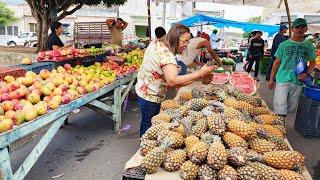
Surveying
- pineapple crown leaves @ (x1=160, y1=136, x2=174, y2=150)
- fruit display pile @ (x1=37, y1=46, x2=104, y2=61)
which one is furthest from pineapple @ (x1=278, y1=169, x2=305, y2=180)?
fruit display pile @ (x1=37, y1=46, x2=104, y2=61)

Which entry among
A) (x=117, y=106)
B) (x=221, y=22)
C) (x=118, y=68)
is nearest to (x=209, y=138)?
(x=117, y=106)

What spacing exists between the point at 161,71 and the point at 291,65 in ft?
7.68

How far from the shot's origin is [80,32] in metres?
20.2

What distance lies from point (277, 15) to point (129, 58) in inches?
931

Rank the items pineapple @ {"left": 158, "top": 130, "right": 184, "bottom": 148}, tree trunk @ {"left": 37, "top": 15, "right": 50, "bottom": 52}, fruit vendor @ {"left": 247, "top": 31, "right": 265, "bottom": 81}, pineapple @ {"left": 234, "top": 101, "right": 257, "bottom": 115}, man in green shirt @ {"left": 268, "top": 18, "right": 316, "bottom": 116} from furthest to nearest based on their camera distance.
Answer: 1. fruit vendor @ {"left": 247, "top": 31, "right": 265, "bottom": 81}
2. tree trunk @ {"left": 37, "top": 15, "right": 50, "bottom": 52}
3. man in green shirt @ {"left": 268, "top": 18, "right": 316, "bottom": 116}
4. pineapple @ {"left": 234, "top": 101, "right": 257, "bottom": 115}
5. pineapple @ {"left": 158, "top": 130, "right": 184, "bottom": 148}

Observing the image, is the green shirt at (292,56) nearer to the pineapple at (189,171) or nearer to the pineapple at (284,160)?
the pineapple at (284,160)

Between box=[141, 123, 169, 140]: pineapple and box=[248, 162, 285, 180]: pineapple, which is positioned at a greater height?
box=[141, 123, 169, 140]: pineapple

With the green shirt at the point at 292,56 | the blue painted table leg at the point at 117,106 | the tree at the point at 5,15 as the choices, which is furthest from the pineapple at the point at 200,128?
the tree at the point at 5,15

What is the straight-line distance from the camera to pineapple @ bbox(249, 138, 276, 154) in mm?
2104

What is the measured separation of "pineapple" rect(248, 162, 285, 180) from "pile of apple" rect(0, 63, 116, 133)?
6.67 ft

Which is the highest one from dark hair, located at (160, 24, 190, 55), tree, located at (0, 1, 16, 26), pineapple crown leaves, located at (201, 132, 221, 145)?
tree, located at (0, 1, 16, 26)

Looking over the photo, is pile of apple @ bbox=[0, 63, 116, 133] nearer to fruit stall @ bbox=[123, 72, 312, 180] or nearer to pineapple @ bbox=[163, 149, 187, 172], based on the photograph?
fruit stall @ bbox=[123, 72, 312, 180]

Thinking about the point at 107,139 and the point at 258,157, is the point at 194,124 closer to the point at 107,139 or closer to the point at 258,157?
the point at 258,157

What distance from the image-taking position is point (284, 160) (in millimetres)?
1925
